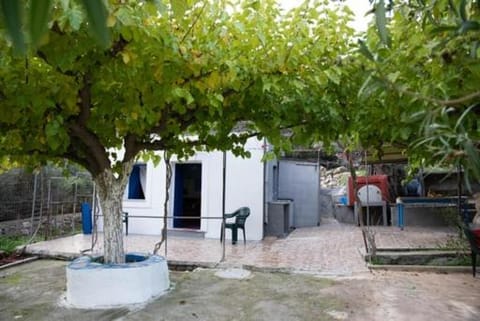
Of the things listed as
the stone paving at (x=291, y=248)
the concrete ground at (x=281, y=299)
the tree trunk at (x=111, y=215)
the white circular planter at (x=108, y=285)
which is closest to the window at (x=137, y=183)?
the stone paving at (x=291, y=248)

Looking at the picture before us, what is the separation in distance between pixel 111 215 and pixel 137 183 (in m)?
6.64

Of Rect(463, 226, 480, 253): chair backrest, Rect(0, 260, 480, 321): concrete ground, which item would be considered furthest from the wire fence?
Rect(463, 226, 480, 253): chair backrest

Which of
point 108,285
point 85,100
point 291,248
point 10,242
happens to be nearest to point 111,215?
point 108,285

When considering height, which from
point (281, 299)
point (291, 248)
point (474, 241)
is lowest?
point (281, 299)

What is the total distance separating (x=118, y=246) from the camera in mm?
5270

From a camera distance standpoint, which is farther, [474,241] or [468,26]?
[474,241]

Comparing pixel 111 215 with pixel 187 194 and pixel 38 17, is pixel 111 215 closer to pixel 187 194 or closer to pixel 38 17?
pixel 38 17

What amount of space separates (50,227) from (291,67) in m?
9.30

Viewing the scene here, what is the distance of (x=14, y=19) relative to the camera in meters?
0.55

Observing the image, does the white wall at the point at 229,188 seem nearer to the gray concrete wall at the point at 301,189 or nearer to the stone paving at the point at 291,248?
the stone paving at the point at 291,248

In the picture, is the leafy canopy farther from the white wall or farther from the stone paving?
the white wall

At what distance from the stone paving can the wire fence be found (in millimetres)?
930

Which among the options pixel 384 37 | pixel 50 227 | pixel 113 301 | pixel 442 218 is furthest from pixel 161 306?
pixel 442 218

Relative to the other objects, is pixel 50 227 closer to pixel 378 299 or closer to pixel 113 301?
pixel 113 301
